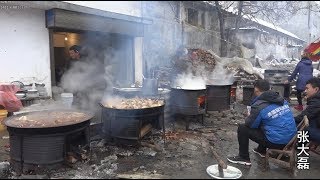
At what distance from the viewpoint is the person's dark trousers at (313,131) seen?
20.2 ft

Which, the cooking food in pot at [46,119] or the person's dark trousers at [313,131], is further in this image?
the person's dark trousers at [313,131]

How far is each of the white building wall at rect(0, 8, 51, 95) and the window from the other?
39.1ft

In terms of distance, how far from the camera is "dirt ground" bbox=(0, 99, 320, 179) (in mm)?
5648

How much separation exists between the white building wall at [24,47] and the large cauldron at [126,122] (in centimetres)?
399

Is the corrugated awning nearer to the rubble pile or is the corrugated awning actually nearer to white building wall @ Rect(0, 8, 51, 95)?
white building wall @ Rect(0, 8, 51, 95)

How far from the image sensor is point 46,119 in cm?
626

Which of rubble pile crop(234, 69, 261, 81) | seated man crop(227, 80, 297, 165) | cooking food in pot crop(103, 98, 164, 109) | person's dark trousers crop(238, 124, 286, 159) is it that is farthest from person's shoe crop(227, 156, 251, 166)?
rubble pile crop(234, 69, 261, 81)

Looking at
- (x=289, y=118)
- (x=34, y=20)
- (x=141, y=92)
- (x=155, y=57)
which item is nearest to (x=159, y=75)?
(x=155, y=57)

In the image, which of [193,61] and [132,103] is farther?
[193,61]

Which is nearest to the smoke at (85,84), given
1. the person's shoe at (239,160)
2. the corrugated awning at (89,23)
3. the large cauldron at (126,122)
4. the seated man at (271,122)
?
the corrugated awning at (89,23)

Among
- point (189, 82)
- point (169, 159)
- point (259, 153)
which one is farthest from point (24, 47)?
point (259, 153)

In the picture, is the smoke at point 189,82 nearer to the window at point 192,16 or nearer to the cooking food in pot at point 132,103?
the cooking food in pot at point 132,103

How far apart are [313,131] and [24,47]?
27.8ft

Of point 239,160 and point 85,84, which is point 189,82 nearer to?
point 85,84
